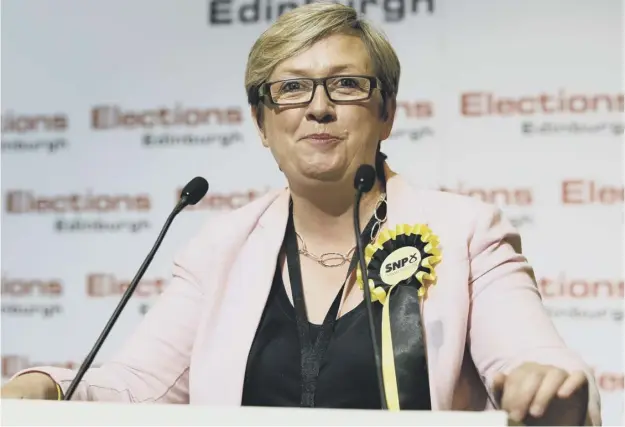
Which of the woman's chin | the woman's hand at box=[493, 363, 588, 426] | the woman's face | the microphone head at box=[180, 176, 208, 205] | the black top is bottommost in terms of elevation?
the black top

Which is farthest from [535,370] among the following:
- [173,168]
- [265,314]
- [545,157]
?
[173,168]

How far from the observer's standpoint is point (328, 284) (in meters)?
1.85

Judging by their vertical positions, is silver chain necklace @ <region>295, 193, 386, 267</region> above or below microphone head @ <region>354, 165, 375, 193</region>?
below

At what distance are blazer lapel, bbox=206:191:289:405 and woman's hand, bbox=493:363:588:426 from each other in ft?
1.91

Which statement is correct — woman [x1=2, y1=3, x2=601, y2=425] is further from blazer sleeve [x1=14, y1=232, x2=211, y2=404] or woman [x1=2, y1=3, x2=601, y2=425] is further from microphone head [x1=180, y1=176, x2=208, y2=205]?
microphone head [x1=180, y1=176, x2=208, y2=205]

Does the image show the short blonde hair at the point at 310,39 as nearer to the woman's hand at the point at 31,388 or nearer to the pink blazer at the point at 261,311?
the pink blazer at the point at 261,311

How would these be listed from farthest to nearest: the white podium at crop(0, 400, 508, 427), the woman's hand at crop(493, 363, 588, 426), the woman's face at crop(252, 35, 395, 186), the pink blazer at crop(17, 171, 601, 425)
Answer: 1. the woman's face at crop(252, 35, 395, 186)
2. the pink blazer at crop(17, 171, 601, 425)
3. the woman's hand at crop(493, 363, 588, 426)
4. the white podium at crop(0, 400, 508, 427)

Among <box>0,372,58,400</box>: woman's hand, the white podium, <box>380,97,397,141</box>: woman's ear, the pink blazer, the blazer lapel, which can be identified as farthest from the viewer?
<box>380,97,397,141</box>: woman's ear

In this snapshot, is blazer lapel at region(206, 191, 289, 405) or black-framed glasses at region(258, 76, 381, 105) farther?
black-framed glasses at region(258, 76, 381, 105)

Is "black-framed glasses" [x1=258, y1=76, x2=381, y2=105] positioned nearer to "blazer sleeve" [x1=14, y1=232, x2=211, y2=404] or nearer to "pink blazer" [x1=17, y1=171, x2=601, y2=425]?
"pink blazer" [x1=17, y1=171, x2=601, y2=425]

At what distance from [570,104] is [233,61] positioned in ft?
3.62

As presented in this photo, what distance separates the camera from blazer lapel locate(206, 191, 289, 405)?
1.72 metres

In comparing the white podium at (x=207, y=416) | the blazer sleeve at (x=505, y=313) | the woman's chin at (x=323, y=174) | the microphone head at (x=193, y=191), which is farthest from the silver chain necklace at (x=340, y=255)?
the white podium at (x=207, y=416)

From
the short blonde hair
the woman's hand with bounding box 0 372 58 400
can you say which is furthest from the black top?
the short blonde hair
